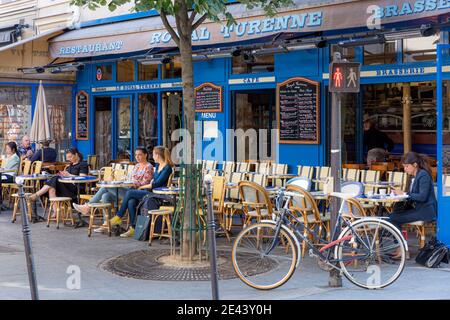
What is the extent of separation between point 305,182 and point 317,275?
1625 mm

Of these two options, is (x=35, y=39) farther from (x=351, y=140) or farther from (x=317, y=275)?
(x=317, y=275)

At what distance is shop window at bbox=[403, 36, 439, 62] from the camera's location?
36.8 feet

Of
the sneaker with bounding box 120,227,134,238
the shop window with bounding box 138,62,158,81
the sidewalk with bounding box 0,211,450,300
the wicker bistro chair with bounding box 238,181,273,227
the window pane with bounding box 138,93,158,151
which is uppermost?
the shop window with bounding box 138,62,158,81

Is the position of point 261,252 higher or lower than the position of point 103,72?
lower

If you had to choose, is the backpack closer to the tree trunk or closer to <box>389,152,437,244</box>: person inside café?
<box>389,152,437,244</box>: person inside café

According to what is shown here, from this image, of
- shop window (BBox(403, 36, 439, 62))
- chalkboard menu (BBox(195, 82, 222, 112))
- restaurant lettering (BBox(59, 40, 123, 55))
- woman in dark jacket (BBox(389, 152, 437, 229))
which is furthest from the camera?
restaurant lettering (BBox(59, 40, 123, 55))

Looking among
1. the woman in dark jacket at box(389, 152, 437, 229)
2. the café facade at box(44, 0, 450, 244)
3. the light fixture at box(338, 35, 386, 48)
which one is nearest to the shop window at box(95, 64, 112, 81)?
the café facade at box(44, 0, 450, 244)

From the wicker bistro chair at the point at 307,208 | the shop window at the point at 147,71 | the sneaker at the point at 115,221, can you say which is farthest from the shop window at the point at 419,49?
the shop window at the point at 147,71

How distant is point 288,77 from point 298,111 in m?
0.67

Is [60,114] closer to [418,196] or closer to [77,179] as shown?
[77,179]

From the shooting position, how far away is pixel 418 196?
888cm

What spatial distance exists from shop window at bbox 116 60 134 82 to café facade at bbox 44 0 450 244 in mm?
24

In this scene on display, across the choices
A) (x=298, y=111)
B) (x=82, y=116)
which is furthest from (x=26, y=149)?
(x=298, y=111)

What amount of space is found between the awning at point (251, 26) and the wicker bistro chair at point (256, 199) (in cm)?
292
